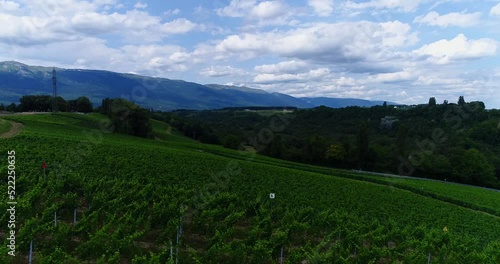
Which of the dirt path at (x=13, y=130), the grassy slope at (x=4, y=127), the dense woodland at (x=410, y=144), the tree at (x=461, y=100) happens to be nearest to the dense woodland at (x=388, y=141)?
the dense woodland at (x=410, y=144)

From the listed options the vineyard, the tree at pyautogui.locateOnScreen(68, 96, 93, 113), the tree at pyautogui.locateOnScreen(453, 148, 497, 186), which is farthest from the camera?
the tree at pyautogui.locateOnScreen(68, 96, 93, 113)

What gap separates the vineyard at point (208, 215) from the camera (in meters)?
16.2

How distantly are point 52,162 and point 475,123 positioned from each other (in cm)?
11938

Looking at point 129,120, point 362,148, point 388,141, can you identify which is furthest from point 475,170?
point 129,120

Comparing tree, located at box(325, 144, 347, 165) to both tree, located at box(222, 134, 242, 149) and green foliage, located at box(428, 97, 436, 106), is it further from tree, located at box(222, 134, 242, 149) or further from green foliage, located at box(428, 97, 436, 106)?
green foliage, located at box(428, 97, 436, 106)

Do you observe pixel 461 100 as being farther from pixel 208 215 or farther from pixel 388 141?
pixel 208 215

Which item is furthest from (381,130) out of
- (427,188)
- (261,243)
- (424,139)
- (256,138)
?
(261,243)

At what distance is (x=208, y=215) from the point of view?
2058 cm

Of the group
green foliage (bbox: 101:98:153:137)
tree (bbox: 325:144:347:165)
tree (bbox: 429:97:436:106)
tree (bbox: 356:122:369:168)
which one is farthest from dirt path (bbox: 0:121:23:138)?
tree (bbox: 429:97:436:106)

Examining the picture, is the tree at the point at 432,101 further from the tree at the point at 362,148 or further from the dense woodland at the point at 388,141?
the tree at the point at 362,148

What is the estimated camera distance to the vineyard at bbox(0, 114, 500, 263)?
1622 cm

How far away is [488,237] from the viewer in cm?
3012

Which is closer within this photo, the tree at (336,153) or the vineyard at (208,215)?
the vineyard at (208,215)

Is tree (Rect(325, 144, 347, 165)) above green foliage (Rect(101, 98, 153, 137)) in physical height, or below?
below
